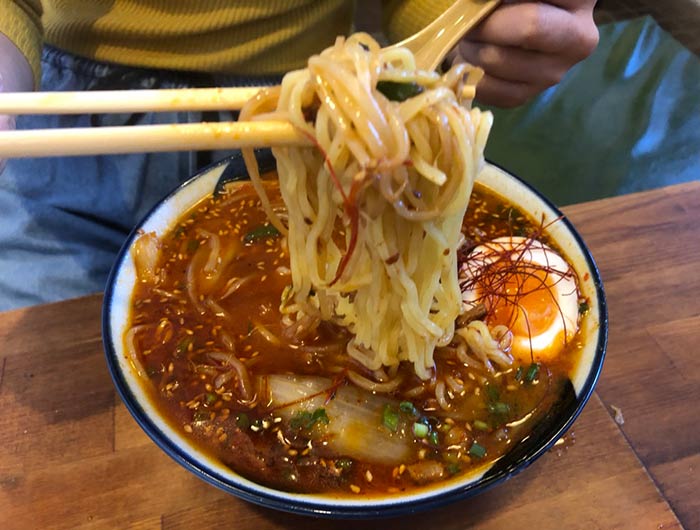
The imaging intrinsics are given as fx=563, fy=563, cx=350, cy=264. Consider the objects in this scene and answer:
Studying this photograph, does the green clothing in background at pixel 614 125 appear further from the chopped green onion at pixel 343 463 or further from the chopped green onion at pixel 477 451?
the chopped green onion at pixel 343 463

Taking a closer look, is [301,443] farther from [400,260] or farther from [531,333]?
[531,333]

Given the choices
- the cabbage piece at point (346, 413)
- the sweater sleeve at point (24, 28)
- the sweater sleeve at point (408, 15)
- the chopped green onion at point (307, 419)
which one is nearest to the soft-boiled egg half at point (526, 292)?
the cabbage piece at point (346, 413)

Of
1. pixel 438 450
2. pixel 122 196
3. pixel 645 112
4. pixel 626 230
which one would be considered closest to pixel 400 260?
pixel 438 450

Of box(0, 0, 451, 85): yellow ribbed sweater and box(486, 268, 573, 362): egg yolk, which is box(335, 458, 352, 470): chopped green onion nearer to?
box(486, 268, 573, 362): egg yolk

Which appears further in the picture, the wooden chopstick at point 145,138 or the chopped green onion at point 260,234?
the chopped green onion at point 260,234

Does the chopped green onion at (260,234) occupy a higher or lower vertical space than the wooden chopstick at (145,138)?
lower

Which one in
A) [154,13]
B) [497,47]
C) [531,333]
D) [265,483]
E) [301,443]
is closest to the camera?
[265,483]

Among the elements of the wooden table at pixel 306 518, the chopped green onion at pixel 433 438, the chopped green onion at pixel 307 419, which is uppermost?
the chopped green onion at pixel 307 419
